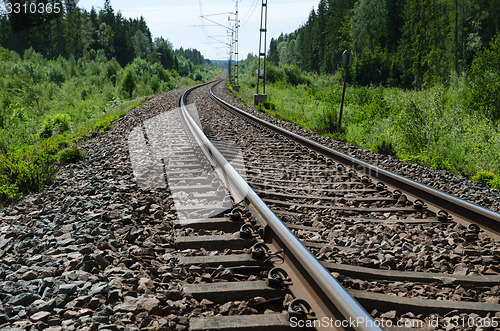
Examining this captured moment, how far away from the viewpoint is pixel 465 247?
2.99 m

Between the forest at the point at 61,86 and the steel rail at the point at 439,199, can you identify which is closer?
the steel rail at the point at 439,199

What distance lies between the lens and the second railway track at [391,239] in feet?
7.00

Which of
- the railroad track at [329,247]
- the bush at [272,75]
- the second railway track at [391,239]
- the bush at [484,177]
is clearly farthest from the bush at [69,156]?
the bush at [272,75]

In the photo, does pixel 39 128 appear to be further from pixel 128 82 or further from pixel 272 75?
pixel 272 75

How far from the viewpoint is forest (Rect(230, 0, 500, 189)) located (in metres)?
8.55

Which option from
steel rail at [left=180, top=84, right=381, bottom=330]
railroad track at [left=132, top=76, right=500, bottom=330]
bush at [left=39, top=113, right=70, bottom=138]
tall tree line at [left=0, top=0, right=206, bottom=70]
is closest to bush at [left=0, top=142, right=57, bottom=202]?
railroad track at [left=132, top=76, right=500, bottom=330]

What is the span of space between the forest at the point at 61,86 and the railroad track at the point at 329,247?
214 cm

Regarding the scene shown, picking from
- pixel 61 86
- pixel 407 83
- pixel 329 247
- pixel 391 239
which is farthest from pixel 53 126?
pixel 407 83

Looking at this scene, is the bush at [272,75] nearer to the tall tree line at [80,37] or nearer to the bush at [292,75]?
the bush at [292,75]

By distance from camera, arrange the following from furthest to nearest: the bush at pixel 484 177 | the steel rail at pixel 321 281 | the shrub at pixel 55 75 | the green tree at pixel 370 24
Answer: the green tree at pixel 370 24
the shrub at pixel 55 75
the bush at pixel 484 177
the steel rail at pixel 321 281

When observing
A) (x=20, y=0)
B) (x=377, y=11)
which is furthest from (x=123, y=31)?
(x=377, y=11)

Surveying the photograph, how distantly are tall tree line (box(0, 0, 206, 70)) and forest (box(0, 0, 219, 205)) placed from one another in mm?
198

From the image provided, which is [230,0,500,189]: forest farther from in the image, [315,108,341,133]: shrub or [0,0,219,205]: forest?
[0,0,219,205]: forest

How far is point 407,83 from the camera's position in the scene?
53.6m
